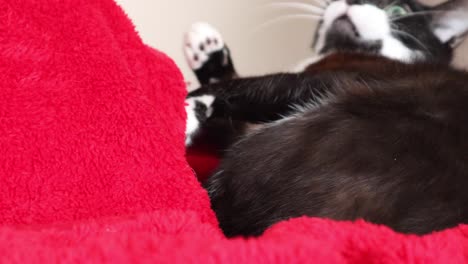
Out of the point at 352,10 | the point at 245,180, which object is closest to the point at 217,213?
the point at 245,180

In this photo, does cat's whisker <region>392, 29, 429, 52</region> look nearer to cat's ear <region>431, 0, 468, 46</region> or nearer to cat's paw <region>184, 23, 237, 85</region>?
cat's ear <region>431, 0, 468, 46</region>

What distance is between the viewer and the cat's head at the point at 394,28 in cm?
116

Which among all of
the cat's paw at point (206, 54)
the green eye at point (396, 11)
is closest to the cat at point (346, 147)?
the cat's paw at point (206, 54)

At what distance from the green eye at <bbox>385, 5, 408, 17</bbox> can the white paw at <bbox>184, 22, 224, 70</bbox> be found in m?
0.41

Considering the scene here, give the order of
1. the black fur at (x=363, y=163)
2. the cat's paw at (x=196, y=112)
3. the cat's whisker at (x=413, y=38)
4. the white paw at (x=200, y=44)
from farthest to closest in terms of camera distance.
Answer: the cat's whisker at (x=413, y=38)
the white paw at (x=200, y=44)
the cat's paw at (x=196, y=112)
the black fur at (x=363, y=163)

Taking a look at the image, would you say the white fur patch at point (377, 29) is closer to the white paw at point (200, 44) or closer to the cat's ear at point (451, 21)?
the cat's ear at point (451, 21)

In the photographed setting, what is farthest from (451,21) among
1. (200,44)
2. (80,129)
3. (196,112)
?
(80,129)

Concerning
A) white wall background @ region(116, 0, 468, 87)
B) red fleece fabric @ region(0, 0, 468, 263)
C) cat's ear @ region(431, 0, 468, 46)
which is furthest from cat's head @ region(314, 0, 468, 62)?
red fleece fabric @ region(0, 0, 468, 263)

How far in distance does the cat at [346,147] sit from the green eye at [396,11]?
27cm

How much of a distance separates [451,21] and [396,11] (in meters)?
0.15

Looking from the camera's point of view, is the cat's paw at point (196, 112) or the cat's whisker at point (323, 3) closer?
the cat's paw at point (196, 112)

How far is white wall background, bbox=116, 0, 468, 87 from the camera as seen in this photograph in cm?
111

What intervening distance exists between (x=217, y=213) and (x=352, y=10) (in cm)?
69

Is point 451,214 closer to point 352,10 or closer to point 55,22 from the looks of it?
point 55,22
